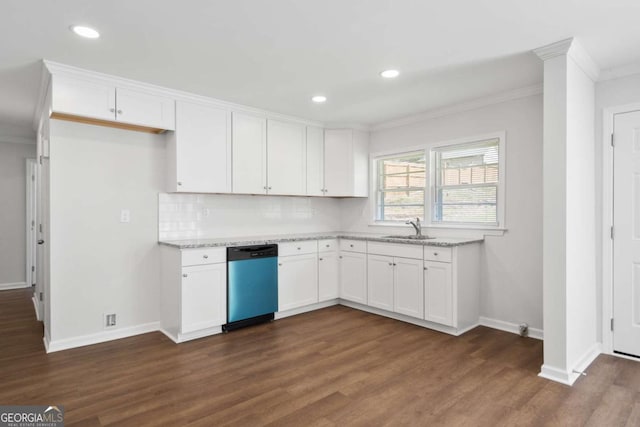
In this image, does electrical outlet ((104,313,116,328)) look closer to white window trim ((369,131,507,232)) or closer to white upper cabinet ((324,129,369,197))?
white upper cabinet ((324,129,369,197))

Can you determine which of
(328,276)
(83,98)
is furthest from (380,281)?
(83,98)

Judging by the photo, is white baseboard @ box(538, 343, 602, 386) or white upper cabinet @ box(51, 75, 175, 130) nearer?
white baseboard @ box(538, 343, 602, 386)

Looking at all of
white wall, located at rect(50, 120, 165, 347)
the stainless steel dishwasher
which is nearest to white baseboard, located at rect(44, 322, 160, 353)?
white wall, located at rect(50, 120, 165, 347)

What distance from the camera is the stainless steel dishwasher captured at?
12.3ft

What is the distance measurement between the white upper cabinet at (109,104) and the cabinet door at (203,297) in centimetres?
144

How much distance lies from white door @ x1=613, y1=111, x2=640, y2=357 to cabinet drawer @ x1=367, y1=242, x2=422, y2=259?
165 centimetres

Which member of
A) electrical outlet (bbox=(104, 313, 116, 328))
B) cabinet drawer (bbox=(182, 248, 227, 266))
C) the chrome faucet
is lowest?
electrical outlet (bbox=(104, 313, 116, 328))

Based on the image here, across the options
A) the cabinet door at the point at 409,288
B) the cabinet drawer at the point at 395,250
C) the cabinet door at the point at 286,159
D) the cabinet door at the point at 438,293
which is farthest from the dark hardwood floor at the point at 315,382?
the cabinet door at the point at 286,159

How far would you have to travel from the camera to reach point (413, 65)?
2.98 meters

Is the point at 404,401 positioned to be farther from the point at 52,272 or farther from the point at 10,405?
the point at 52,272

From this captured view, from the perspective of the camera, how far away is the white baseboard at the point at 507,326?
3.50 m

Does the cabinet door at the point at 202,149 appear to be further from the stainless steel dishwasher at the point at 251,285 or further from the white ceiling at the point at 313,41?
the stainless steel dishwasher at the point at 251,285

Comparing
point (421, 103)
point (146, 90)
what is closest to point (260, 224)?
point (146, 90)

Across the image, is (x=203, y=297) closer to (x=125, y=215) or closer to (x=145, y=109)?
(x=125, y=215)
